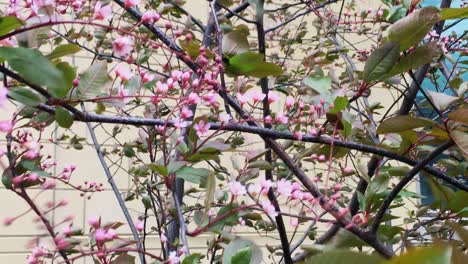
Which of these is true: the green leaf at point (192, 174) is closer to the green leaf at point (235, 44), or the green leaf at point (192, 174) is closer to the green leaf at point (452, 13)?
the green leaf at point (235, 44)

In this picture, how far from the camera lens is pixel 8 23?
14.8 inches

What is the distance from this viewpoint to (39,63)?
37 centimetres

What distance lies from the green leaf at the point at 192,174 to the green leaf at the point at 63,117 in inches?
6.3

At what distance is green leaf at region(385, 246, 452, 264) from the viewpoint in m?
0.14

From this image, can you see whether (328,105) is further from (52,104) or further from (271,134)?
(52,104)

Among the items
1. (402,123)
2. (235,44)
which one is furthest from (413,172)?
(235,44)

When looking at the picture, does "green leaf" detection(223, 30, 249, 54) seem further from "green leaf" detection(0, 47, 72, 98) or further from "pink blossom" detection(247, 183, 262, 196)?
"green leaf" detection(0, 47, 72, 98)

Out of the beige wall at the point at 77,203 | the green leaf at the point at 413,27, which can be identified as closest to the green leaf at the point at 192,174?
the green leaf at the point at 413,27

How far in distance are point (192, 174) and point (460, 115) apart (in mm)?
300

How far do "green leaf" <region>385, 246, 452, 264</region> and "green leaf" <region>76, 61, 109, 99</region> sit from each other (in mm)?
420

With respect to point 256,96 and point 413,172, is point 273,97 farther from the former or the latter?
point 413,172

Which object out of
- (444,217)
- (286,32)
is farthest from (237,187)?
(286,32)

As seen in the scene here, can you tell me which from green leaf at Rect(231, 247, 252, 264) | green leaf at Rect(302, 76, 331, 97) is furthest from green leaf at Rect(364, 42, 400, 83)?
A: green leaf at Rect(231, 247, 252, 264)

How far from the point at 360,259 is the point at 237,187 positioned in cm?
36
